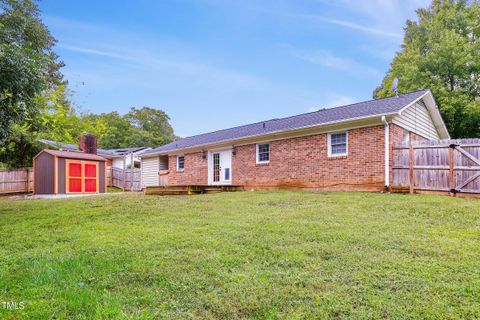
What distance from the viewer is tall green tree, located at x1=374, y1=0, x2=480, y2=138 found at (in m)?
18.6

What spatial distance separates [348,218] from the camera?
6102mm

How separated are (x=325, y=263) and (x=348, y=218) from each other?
269 cm

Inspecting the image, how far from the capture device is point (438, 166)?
9461 millimetres

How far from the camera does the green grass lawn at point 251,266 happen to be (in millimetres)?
2699

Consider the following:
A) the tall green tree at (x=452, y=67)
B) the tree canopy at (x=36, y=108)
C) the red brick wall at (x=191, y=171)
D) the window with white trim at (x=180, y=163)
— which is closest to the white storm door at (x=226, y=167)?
the red brick wall at (x=191, y=171)

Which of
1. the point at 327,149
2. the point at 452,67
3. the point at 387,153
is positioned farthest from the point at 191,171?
the point at 452,67

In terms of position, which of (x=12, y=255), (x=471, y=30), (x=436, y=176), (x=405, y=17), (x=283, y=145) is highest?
(x=405, y=17)

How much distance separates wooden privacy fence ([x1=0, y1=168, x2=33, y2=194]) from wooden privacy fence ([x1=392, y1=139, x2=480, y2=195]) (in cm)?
2122

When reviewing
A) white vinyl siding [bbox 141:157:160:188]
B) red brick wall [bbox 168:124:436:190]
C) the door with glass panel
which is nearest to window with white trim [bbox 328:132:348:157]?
red brick wall [bbox 168:124:436:190]

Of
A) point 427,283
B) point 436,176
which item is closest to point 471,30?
point 436,176

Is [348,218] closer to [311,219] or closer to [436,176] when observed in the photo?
[311,219]

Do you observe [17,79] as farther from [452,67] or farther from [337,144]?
[452,67]

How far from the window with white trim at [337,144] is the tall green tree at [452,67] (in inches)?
440

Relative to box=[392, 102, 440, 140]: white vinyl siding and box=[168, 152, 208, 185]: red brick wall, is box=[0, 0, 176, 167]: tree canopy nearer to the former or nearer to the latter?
box=[168, 152, 208, 185]: red brick wall
